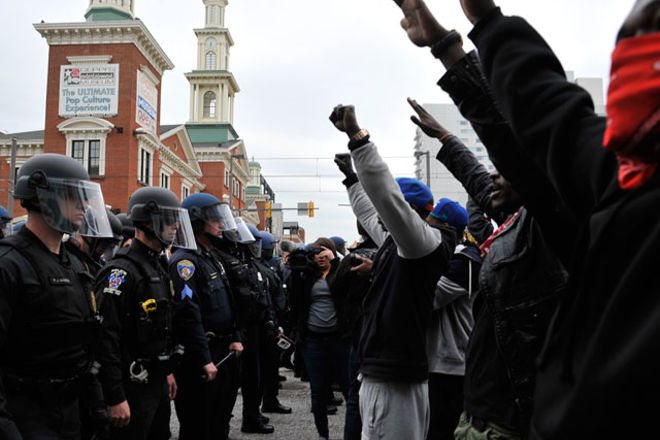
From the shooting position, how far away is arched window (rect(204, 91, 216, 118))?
65.0 m

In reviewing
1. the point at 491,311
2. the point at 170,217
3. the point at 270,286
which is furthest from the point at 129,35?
the point at 491,311

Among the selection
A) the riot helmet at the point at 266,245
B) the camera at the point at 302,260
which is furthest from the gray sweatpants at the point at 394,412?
the riot helmet at the point at 266,245

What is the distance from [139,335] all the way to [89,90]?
35272 mm

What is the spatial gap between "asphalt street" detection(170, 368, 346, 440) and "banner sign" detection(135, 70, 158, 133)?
30.4 metres

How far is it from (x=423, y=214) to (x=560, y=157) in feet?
8.17

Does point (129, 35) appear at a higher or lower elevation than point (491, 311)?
higher

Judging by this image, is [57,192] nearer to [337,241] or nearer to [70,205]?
[70,205]

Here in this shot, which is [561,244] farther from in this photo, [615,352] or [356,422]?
[356,422]

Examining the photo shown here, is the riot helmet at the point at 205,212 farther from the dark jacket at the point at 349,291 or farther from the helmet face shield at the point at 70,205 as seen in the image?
the helmet face shield at the point at 70,205

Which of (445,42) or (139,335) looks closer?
(445,42)

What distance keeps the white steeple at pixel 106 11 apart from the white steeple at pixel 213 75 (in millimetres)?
25678

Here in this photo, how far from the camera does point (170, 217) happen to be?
14.9 feet

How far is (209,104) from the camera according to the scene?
6556 cm

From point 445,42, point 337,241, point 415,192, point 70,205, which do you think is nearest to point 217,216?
point 70,205
